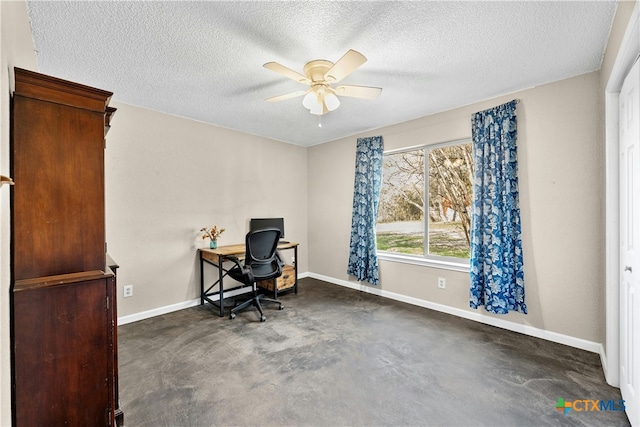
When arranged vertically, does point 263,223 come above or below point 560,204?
below

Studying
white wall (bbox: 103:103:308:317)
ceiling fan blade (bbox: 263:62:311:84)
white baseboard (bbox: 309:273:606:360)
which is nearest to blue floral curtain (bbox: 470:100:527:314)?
white baseboard (bbox: 309:273:606:360)

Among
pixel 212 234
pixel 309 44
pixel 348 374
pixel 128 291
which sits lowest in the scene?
pixel 348 374

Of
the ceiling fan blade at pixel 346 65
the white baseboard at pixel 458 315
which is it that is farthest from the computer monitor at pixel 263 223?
the ceiling fan blade at pixel 346 65

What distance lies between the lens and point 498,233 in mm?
2807

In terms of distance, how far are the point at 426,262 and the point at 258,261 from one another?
2.06m

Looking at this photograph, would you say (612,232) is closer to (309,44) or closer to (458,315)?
→ (458,315)

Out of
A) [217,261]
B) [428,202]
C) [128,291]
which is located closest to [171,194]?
[217,261]

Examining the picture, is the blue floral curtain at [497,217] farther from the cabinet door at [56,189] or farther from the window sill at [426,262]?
the cabinet door at [56,189]

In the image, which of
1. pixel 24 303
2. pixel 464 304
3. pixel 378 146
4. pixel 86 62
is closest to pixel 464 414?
pixel 464 304

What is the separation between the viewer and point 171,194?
3410 millimetres

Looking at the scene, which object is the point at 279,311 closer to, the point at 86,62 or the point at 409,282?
the point at 409,282

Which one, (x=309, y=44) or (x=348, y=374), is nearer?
(x=309, y=44)

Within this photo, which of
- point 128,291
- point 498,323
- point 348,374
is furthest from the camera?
point 128,291

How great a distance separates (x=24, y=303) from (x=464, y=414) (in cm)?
235
